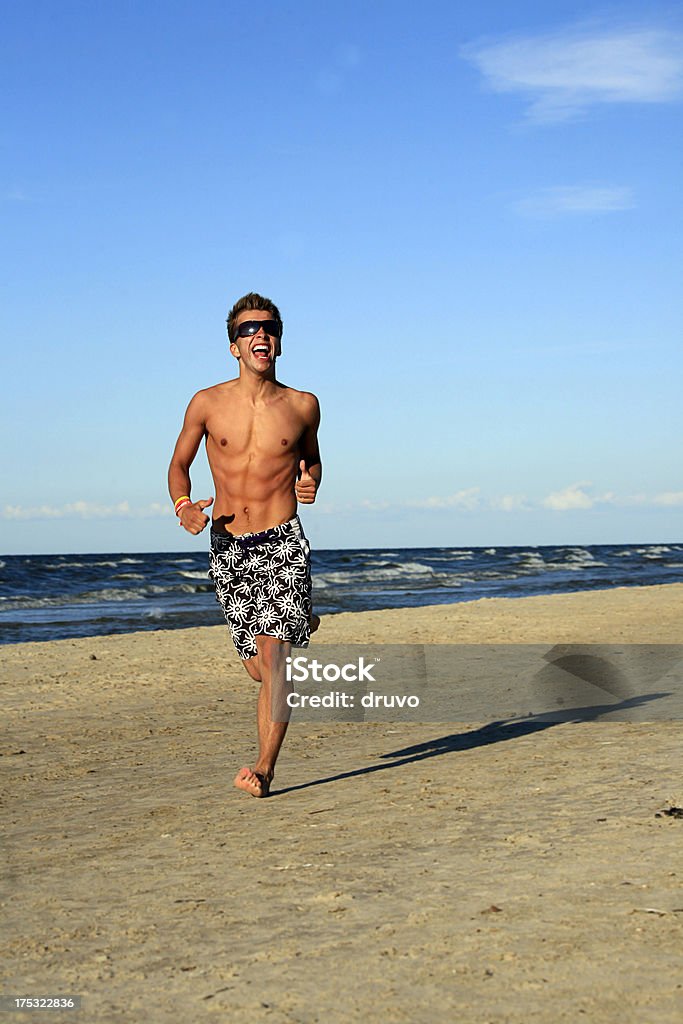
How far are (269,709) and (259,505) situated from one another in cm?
94

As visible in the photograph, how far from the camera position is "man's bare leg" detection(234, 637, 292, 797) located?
17.4 ft

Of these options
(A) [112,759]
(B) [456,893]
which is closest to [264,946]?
(B) [456,893]

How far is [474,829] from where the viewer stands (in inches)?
174

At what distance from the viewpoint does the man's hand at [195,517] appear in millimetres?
5242

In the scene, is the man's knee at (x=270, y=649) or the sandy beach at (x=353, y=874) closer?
the sandy beach at (x=353, y=874)

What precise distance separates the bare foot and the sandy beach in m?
0.07

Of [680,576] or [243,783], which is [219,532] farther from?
[680,576]

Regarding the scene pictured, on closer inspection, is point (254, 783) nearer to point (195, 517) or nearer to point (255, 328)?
point (195, 517)

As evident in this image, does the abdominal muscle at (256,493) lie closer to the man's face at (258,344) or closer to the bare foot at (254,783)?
the man's face at (258,344)

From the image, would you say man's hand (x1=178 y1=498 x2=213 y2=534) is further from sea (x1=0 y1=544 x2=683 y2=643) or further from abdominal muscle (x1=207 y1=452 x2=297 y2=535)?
sea (x1=0 y1=544 x2=683 y2=643)

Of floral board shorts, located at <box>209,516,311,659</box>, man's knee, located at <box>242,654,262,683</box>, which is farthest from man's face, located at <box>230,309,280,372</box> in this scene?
man's knee, located at <box>242,654,262,683</box>

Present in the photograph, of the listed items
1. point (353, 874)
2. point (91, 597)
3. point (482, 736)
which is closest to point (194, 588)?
point (91, 597)

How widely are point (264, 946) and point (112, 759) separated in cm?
364

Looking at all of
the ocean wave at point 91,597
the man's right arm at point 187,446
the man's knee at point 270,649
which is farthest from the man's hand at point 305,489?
the ocean wave at point 91,597
